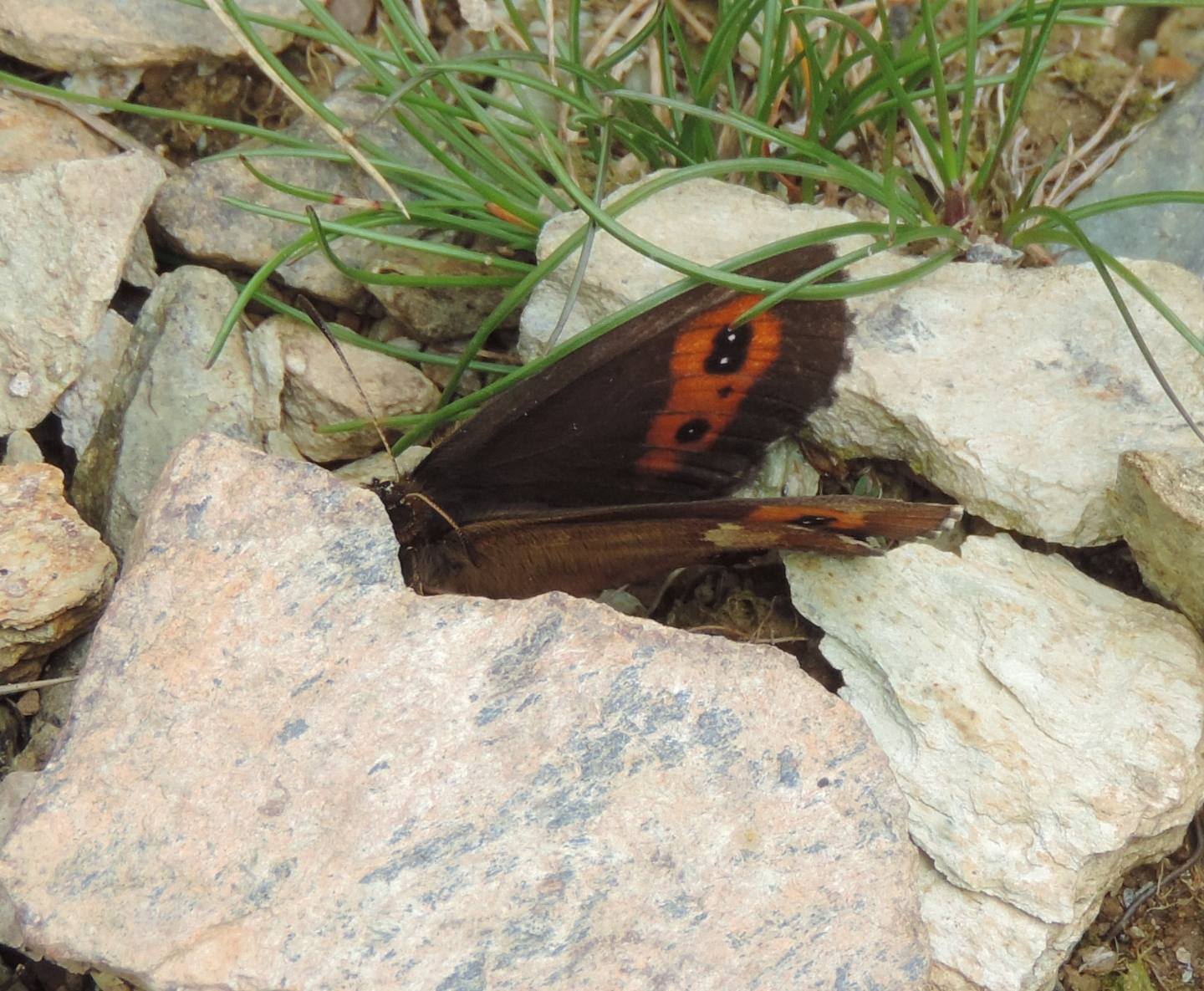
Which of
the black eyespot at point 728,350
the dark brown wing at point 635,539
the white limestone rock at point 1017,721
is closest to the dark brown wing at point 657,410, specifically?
the black eyespot at point 728,350

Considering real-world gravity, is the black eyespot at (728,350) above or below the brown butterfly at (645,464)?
above

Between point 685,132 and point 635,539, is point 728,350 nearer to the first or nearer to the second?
point 635,539

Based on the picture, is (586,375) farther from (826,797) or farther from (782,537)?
(826,797)

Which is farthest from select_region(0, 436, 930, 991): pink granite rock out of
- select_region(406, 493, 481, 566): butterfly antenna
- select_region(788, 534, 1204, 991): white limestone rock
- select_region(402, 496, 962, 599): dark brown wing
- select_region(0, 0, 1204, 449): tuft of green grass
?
select_region(0, 0, 1204, 449): tuft of green grass

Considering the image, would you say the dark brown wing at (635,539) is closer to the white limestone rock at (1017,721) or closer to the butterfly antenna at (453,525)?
the butterfly antenna at (453,525)

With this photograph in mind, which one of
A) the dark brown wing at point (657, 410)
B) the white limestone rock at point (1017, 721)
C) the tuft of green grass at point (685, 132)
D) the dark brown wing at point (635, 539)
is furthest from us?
the tuft of green grass at point (685, 132)

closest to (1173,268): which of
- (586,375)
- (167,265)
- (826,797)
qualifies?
(586,375)

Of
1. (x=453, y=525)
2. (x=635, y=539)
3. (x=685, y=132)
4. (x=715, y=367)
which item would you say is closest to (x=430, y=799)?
(x=635, y=539)
